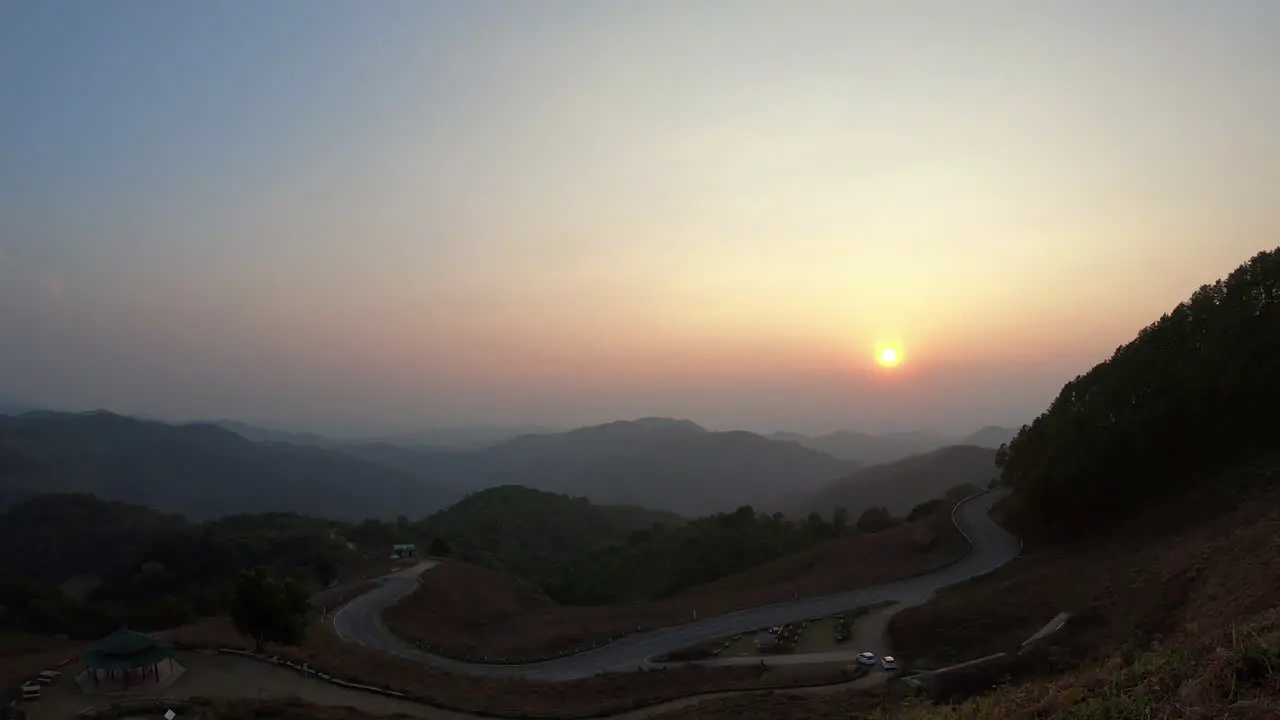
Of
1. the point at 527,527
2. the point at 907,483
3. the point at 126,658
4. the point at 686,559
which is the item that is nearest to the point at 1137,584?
the point at 126,658

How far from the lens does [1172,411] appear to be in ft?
132

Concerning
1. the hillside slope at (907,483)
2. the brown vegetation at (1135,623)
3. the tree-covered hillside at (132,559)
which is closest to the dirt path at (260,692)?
the brown vegetation at (1135,623)

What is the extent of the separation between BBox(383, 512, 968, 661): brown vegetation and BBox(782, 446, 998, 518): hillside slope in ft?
268

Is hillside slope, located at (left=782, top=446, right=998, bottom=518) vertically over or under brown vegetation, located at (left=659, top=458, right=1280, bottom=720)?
under

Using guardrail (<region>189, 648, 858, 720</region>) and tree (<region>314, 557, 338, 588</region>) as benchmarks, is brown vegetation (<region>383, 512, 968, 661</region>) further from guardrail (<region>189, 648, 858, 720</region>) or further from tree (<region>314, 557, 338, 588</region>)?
tree (<region>314, 557, 338, 588</region>)

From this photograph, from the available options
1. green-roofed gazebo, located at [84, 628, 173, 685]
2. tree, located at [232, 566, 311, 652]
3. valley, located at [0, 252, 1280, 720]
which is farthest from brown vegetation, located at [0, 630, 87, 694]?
tree, located at [232, 566, 311, 652]

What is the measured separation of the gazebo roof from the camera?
100 feet

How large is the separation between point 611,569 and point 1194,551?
181 feet

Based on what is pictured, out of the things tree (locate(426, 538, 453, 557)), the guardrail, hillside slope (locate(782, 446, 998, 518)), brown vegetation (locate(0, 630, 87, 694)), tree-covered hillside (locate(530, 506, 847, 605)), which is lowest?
hillside slope (locate(782, 446, 998, 518))

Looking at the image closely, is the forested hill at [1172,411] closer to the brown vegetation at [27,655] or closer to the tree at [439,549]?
the brown vegetation at [27,655]

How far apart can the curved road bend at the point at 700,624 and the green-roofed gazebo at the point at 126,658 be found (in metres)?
11.8

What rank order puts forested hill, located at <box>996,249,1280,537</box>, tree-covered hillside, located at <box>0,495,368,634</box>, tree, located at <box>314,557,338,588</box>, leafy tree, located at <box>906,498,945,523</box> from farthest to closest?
tree, located at <box>314,557,338,588</box>, leafy tree, located at <box>906,498,945,523</box>, tree-covered hillside, located at <box>0,495,368,634</box>, forested hill, located at <box>996,249,1280,537</box>

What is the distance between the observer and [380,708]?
27.8 m

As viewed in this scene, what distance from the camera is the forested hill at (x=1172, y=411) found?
37.8 metres
